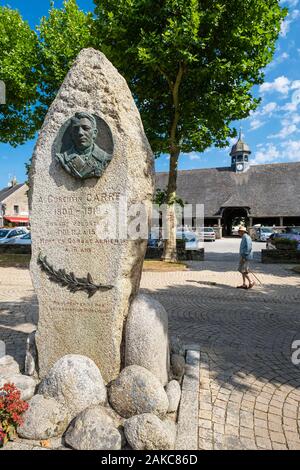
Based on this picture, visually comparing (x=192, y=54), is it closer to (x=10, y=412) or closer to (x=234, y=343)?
(x=234, y=343)

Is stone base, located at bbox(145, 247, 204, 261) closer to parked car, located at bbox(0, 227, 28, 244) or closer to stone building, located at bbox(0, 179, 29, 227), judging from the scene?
parked car, located at bbox(0, 227, 28, 244)

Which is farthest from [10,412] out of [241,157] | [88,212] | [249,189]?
[241,157]

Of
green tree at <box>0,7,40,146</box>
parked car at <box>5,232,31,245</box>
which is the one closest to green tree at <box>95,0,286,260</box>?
green tree at <box>0,7,40,146</box>

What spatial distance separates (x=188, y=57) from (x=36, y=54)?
8678mm

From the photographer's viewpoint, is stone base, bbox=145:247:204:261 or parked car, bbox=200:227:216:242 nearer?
stone base, bbox=145:247:204:261

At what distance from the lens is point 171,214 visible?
15062 mm

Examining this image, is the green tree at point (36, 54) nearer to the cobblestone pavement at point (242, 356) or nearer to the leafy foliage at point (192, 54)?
the leafy foliage at point (192, 54)

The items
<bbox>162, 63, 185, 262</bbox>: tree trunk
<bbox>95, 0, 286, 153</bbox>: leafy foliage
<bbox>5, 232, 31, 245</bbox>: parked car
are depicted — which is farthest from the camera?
<bbox>5, 232, 31, 245</bbox>: parked car

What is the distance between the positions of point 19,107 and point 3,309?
13172mm

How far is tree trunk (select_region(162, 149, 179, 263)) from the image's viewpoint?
14.9m

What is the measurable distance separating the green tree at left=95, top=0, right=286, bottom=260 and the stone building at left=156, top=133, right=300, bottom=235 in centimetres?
2487

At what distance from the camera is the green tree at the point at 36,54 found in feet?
48.5

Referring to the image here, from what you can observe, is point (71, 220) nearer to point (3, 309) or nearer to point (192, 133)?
point (3, 309)

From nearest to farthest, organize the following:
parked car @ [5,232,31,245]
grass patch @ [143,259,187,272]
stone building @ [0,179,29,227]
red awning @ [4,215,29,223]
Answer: grass patch @ [143,259,187,272] < parked car @ [5,232,31,245] < red awning @ [4,215,29,223] < stone building @ [0,179,29,227]
